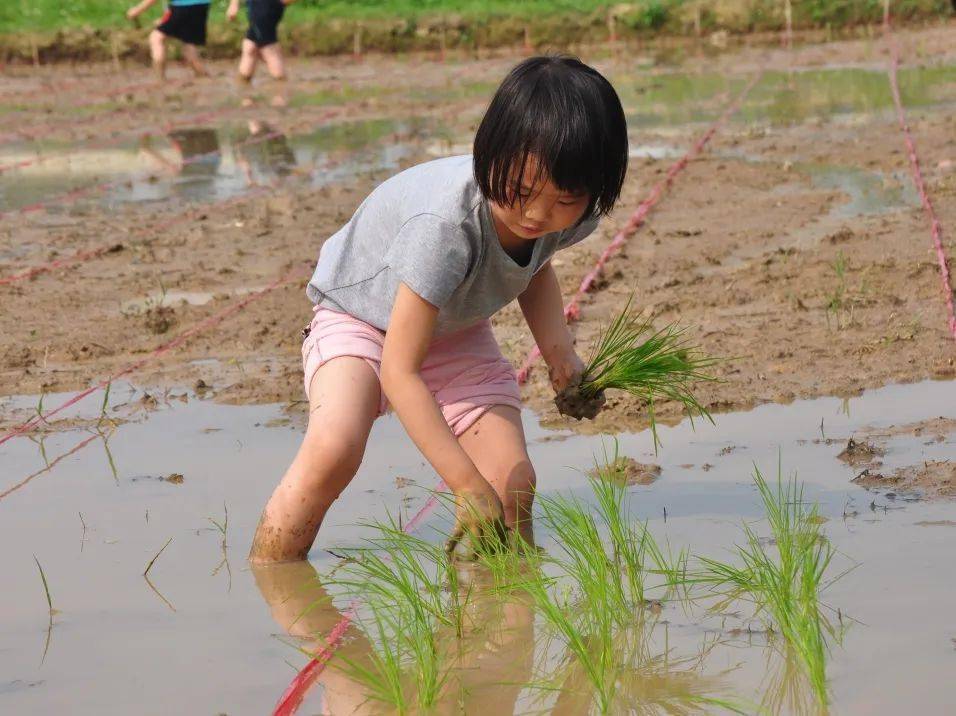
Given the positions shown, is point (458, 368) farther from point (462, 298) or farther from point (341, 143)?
point (341, 143)

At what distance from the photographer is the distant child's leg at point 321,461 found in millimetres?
2934

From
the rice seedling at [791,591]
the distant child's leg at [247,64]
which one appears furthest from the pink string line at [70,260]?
the distant child's leg at [247,64]

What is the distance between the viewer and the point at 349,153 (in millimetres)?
9867

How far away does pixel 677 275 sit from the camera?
538 cm

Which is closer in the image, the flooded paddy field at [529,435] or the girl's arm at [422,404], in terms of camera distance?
the flooded paddy field at [529,435]

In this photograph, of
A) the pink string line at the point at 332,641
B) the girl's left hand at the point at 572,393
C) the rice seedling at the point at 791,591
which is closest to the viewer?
the rice seedling at the point at 791,591

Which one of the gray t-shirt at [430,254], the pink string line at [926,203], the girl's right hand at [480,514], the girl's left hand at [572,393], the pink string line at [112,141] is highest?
the gray t-shirt at [430,254]

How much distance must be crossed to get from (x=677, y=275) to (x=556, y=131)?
2.90 m

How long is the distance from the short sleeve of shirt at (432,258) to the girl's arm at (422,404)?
0.03 m

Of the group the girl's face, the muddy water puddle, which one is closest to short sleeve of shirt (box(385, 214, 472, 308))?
the girl's face

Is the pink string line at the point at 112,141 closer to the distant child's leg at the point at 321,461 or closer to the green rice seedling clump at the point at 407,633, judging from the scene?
the distant child's leg at the point at 321,461

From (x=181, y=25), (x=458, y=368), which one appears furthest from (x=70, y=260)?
(x=181, y=25)

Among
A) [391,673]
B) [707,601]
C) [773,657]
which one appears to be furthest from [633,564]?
[391,673]

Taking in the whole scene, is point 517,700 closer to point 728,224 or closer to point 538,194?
point 538,194
